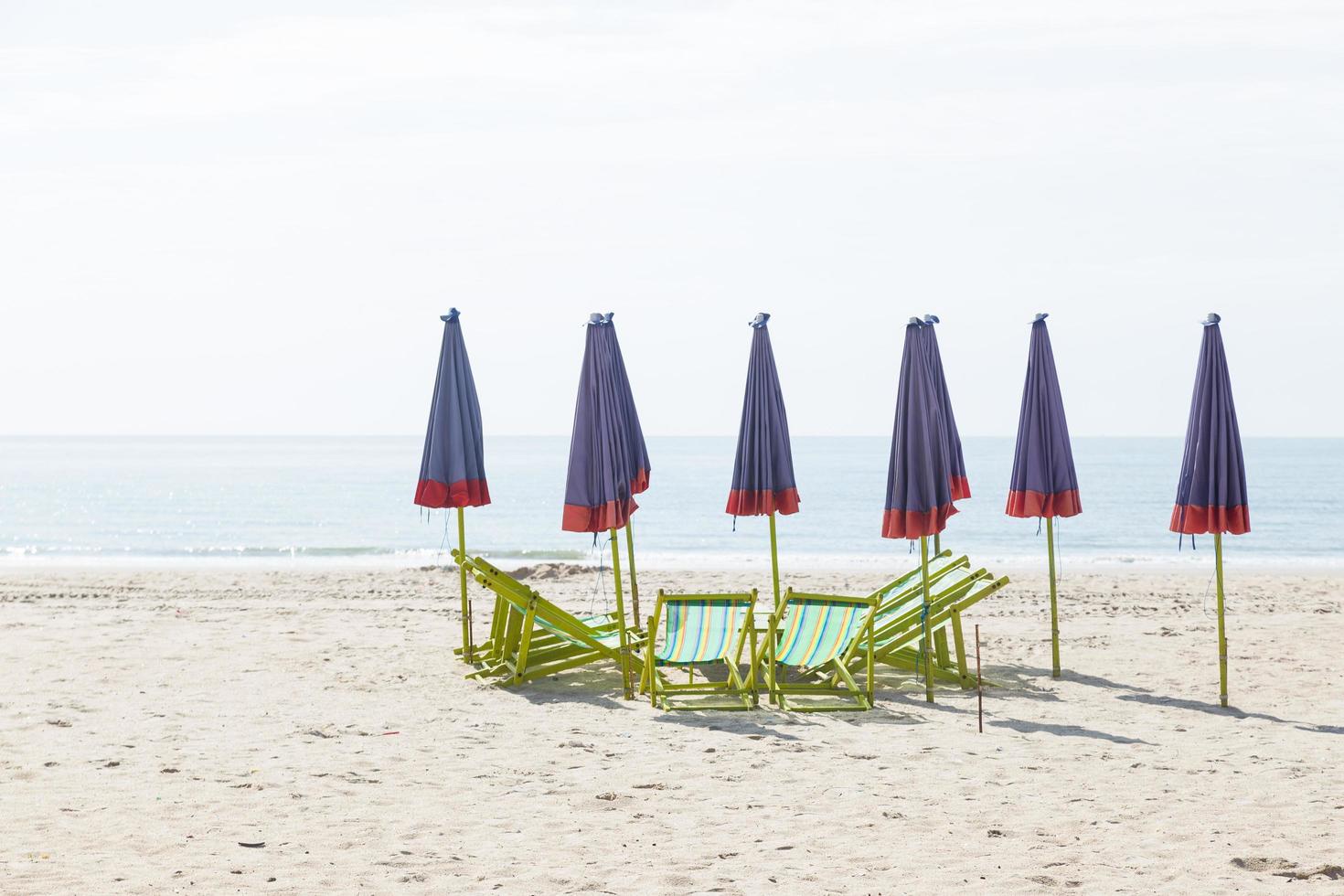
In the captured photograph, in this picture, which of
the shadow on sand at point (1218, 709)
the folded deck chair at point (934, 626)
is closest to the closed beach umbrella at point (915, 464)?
the folded deck chair at point (934, 626)

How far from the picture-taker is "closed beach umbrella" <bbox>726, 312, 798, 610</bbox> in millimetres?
8844

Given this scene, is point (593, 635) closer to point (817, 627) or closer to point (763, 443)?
point (817, 627)

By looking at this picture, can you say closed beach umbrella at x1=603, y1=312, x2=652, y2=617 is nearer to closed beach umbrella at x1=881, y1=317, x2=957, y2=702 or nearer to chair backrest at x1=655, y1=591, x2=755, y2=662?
chair backrest at x1=655, y1=591, x2=755, y2=662

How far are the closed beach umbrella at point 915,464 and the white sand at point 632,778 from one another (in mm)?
1315

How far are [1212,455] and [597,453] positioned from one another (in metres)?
4.30

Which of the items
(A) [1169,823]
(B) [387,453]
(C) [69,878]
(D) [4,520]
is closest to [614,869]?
(C) [69,878]

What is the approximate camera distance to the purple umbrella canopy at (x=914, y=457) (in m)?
7.79

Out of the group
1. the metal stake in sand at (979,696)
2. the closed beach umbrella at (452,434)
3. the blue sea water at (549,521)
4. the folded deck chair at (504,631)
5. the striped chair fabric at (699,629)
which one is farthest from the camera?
the blue sea water at (549,521)

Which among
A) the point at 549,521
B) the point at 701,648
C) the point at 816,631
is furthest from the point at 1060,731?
the point at 549,521

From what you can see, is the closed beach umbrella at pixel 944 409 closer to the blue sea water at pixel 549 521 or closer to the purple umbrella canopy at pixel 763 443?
the purple umbrella canopy at pixel 763 443

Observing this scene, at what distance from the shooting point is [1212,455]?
7.55 metres

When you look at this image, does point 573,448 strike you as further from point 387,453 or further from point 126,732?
point 387,453

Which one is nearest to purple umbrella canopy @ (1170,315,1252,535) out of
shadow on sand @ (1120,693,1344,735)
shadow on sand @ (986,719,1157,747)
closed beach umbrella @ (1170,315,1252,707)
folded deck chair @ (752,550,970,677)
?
closed beach umbrella @ (1170,315,1252,707)

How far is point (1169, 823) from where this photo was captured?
5355 mm
